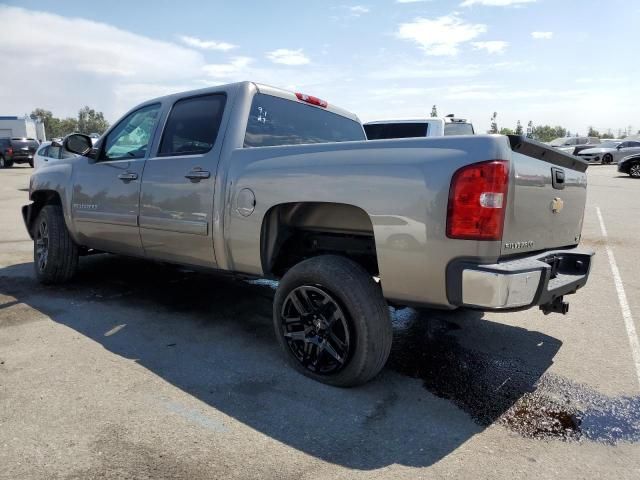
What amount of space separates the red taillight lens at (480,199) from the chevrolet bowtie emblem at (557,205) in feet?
2.48

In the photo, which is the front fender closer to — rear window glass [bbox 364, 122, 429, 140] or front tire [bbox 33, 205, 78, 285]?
front tire [bbox 33, 205, 78, 285]

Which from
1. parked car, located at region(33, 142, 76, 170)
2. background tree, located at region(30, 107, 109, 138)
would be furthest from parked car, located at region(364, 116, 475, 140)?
background tree, located at region(30, 107, 109, 138)

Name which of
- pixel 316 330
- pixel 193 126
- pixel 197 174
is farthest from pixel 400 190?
pixel 193 126

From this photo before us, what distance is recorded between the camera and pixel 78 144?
491 cm

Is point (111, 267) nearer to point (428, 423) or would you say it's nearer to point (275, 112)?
point (275, 112)

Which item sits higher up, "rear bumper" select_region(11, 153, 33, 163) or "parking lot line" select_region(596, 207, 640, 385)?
"rear bumper" select_region(11, 153, 33, 163)

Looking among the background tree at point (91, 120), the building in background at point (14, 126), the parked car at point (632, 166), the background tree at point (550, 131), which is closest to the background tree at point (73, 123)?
the background tree at point (91, 120)

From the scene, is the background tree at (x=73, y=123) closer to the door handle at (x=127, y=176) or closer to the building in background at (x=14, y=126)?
the building in background at (x=14, y=126)

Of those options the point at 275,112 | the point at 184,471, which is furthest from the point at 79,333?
the point at 275,112

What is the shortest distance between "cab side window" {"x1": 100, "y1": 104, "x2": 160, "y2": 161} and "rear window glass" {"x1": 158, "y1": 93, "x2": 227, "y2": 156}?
0.25 m

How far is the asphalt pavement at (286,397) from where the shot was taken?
2291 millimetres

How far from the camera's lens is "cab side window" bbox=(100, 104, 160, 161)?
4367 mm

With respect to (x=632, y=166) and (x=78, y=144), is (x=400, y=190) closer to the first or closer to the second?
(x=78, y=144)

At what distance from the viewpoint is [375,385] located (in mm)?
3086
